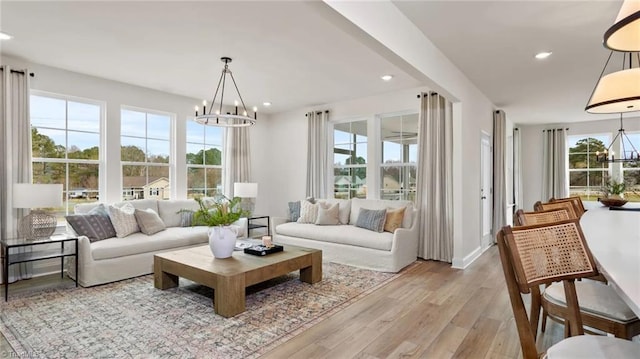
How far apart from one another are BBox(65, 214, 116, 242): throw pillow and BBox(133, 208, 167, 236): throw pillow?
339mm

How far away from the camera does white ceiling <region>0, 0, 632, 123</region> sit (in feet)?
9.41

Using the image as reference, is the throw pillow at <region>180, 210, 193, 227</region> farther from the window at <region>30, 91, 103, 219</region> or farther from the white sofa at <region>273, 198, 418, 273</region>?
the white sofa at <region>273, 198, 418, 273</region>

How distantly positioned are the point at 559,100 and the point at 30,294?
8000 millimetres

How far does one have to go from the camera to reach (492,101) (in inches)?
235

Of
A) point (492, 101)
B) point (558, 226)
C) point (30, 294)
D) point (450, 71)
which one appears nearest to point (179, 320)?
point (30, 294)

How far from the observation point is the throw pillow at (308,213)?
5711 mm

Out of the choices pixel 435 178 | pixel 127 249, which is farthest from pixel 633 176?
pixel 127 249

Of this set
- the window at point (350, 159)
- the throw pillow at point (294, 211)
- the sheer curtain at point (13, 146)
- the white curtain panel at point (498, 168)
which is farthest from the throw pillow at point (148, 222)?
the white curtain panel at point (498, 168)

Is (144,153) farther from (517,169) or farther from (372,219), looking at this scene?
(517,169)

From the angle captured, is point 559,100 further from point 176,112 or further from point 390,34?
point 176,112

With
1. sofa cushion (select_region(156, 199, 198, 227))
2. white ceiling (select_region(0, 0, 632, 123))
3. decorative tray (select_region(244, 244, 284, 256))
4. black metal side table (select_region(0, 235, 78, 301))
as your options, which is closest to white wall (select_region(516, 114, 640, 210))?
white ceiling (select_region(0, 0, 632, 123))

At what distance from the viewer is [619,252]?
1553 millimetres

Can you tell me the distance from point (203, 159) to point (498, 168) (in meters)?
5.45

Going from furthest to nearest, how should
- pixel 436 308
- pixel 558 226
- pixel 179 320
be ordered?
pixel 436 308 < pixel 179 320 < pixel 558 226
